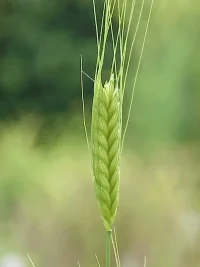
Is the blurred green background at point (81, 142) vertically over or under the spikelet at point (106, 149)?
under

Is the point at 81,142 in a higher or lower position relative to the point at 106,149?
lower

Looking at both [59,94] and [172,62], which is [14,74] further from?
[172,62]

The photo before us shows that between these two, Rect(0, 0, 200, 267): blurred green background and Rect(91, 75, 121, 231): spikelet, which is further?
Rect(0, 0, 200, 267): blurred green background

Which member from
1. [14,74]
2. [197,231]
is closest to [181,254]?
[197,231]

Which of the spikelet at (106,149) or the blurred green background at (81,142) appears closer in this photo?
the spikelet at (106,149)

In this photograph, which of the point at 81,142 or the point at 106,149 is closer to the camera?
the point at 106,149
